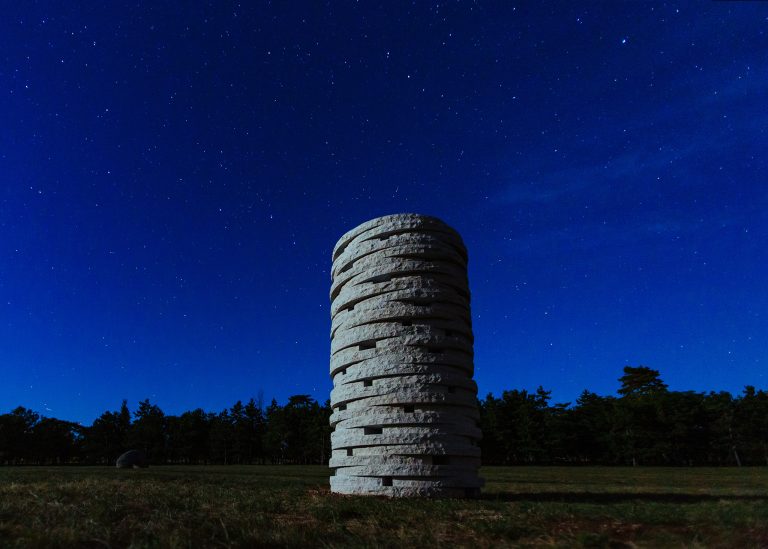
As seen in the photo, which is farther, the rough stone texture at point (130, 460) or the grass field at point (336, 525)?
the rough stone texture at point (130, 460)

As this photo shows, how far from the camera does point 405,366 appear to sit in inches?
459

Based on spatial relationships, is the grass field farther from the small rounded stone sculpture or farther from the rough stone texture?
the rough stone texture

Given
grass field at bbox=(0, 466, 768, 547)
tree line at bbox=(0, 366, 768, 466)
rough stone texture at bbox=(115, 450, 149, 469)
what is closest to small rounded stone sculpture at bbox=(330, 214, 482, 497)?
grass field at bbox=(0, 466, 768, 547)

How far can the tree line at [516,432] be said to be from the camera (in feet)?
207

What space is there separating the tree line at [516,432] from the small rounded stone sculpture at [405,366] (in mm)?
55830

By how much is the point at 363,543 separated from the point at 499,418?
64.6 metres

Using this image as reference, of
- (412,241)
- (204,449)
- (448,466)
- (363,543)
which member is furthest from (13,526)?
(204,449)

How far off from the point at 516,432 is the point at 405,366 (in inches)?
2337

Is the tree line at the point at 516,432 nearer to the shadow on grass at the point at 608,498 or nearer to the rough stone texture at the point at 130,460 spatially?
the rough stone texture at the point at 130,460

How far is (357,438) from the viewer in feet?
38.9

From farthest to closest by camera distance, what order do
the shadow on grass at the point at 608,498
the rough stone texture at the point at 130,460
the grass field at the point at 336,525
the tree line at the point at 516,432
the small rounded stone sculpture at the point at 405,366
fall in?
the tree line at the point at 516,432, the rough stone texture at the point at 130,460, the small rounded stone sculpture at the point at 405,366, the shadow on grass at the point at 608,498, the grass field at the point at 336,525

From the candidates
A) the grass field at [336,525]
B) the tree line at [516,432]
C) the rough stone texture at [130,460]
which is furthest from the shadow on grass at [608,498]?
the tree line at [516,432]

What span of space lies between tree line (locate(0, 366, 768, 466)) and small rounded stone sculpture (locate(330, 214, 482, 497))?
55830 mm

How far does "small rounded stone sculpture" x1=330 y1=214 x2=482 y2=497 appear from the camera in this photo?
36.9 ft
